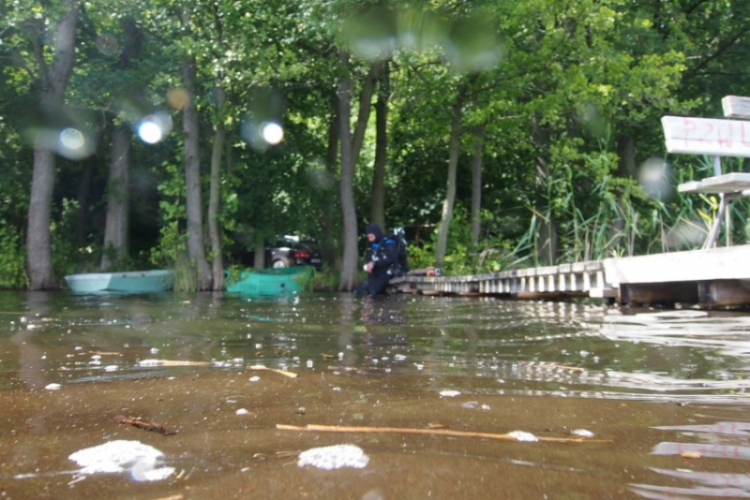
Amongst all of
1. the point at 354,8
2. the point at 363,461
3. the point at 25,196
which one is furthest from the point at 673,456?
the point at 25,196

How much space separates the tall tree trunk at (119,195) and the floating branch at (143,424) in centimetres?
2076

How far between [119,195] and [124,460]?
21.8 metres

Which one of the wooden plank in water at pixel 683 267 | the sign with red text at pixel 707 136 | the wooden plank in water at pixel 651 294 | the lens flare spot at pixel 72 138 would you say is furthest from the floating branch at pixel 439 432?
the lens flare spot at pixel 72 138

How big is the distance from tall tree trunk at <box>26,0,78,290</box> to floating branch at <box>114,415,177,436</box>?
19706 millimetres

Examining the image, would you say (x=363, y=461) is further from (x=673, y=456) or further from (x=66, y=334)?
(x=66, y=334)

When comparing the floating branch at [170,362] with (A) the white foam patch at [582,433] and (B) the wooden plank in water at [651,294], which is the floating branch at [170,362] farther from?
(B) the wooden plank in water at [651,294]

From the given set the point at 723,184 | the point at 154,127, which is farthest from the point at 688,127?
the point at 154,127

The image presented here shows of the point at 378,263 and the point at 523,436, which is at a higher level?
the point at 378,263

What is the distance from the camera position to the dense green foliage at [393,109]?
1756 centimetres

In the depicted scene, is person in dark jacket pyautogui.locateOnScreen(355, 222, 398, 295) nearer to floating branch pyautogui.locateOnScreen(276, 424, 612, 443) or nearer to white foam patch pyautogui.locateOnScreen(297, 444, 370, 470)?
floating branch pyautogui.locateOnScreen(276, 424, 612, 443)

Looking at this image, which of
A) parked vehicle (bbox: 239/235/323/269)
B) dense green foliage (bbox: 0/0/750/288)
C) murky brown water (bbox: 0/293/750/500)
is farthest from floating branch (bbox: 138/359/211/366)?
parked vehicle (bbox: 239/235/323/269)

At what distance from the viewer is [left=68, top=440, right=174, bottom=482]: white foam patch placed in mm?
2467

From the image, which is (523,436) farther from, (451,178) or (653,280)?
(451,178)

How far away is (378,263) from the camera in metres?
16.8
